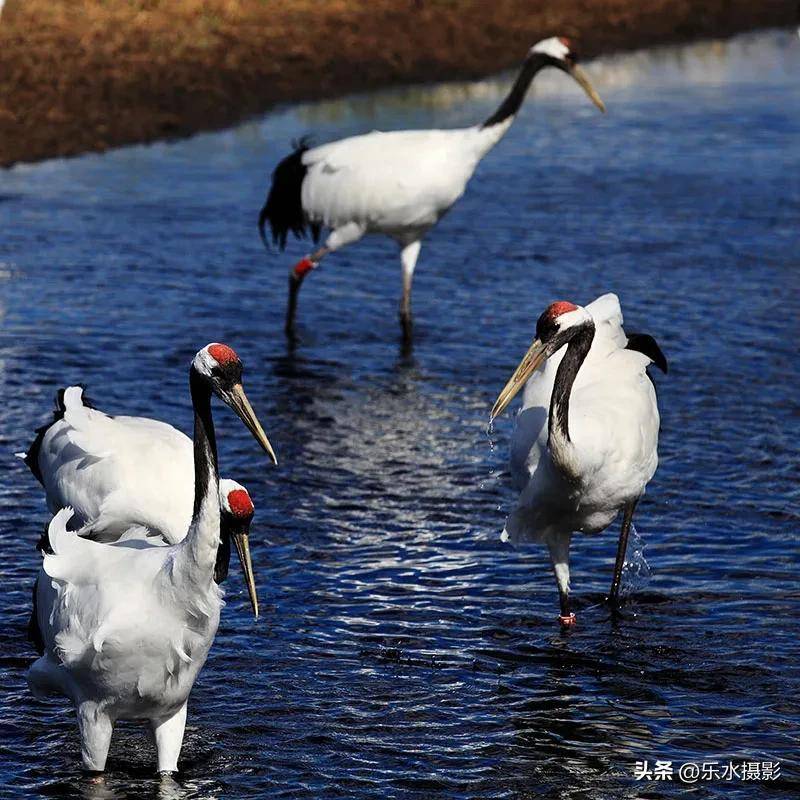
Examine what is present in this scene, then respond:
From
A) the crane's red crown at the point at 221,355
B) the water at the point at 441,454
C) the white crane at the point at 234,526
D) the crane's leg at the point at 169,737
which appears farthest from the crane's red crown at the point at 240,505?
the water at the point at 441,454

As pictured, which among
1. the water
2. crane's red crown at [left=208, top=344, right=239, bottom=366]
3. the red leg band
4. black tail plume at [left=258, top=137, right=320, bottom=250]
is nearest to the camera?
crane's red crown at [left=208, top=344, right=239, bottom=366]

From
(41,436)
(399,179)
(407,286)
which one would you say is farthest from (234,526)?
(399,179)

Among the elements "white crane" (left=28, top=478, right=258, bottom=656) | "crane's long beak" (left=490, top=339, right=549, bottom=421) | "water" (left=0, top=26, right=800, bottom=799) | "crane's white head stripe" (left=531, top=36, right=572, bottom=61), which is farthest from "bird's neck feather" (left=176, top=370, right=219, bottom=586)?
"crane's white head stripe" (left=531, top=36, right=572, bottom=61)

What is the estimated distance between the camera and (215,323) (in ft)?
33.9

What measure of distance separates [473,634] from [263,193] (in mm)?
7676

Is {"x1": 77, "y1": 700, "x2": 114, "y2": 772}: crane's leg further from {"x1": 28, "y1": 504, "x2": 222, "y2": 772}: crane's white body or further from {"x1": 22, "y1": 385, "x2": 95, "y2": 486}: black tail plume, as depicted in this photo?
{"x1": 22, "y1": 385, "x2": 95, "y2": 486}: black tail plume

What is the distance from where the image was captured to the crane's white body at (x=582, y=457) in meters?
6.22

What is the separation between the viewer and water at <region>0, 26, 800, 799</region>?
5.59 metres

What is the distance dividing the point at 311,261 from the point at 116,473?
4884 mm

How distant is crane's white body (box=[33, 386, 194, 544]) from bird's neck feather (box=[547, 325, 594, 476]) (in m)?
1.25

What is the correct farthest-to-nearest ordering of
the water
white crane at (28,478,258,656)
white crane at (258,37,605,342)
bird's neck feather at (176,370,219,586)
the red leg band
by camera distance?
the red leg band < white crane at (258,37,605,342) < the water < white crane at (28,478,258,656) < bird's neck feather at (176,370,219,586)

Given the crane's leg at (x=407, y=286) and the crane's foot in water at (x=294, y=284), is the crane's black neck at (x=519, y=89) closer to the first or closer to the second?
the crane's leg at (x=407, y=286)

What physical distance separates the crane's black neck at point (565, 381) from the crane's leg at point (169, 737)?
1683 mm

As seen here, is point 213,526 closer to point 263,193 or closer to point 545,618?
point 545,618
